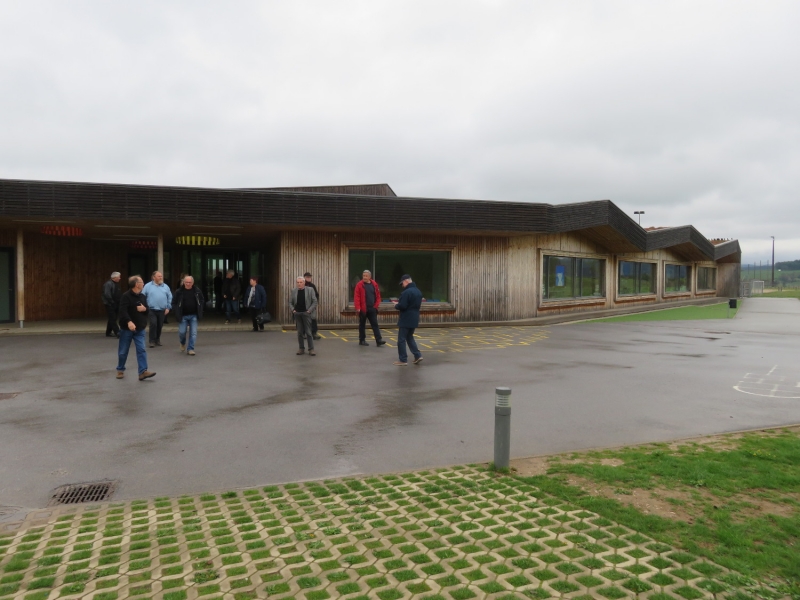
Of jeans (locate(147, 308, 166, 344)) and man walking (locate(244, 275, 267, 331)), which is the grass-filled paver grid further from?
man walking (locate(244, 275, 267, 331))

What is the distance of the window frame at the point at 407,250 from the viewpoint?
19359 mm

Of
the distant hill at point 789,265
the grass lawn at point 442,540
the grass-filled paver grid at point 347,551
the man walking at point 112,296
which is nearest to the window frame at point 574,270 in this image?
the man walking at point 112,296

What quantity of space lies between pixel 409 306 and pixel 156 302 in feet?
20.8

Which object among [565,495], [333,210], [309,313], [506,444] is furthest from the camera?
[333,210]

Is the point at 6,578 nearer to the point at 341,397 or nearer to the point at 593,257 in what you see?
the point at 341,397

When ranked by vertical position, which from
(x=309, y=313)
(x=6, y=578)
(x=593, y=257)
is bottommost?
(x=6, y=578)

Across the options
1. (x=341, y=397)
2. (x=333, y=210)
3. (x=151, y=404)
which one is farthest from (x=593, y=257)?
(x=151, y=404)

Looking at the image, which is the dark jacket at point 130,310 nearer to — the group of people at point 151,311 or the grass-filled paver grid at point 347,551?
the group of people at point 151,311

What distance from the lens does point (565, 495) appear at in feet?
14.9

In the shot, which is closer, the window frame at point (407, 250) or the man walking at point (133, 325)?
the man walking at point (133, 325)

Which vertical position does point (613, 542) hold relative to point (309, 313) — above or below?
below

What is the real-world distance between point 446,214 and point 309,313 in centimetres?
782

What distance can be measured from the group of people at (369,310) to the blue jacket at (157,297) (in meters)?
3.11

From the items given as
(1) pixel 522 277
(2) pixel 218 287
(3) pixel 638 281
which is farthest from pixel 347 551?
(3) pixel 638 281
